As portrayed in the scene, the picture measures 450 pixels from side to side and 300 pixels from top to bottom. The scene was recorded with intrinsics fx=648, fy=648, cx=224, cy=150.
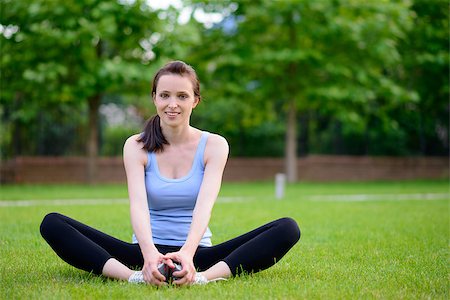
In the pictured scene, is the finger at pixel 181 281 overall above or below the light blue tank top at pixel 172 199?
below

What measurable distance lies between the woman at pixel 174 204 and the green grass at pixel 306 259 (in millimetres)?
150

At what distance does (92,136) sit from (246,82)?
5.28 meters

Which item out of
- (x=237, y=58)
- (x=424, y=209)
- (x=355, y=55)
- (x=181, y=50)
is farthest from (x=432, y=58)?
(x=424, y=209)

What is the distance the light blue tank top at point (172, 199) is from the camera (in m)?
4.32

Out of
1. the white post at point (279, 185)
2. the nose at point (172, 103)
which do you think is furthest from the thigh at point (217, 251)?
the white post at point (279, 185)

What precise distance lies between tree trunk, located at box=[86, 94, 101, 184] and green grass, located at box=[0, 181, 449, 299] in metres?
8.37

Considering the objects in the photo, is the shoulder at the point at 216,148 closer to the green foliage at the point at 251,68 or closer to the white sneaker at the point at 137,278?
the white sneaker at the point at 137,278

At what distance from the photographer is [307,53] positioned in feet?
64.6

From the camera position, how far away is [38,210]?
10547 mm

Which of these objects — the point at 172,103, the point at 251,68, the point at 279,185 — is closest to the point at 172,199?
the point at 172,103

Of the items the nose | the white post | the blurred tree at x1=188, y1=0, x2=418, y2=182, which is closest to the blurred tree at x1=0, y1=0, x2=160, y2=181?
the blurred tree at x1=188, y1=0, x2=418, y2=182

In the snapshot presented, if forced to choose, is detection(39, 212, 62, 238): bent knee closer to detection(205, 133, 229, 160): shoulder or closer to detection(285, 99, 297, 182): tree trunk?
→ detection(205, 133, 229, 160): shoulder

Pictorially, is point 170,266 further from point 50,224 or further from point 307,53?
point 307,53

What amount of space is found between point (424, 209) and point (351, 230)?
3.64 m
